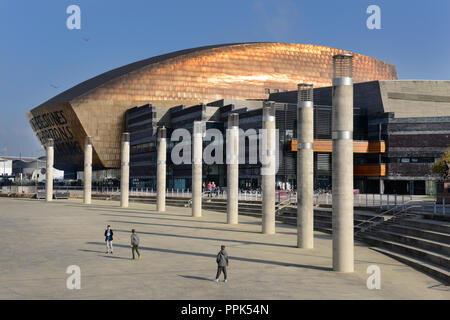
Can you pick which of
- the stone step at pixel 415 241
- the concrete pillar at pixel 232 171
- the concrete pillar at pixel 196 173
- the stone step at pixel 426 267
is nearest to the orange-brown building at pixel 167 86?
Answer: the concrete pillar at pixel 196 173

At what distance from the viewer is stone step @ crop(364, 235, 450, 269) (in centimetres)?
1989

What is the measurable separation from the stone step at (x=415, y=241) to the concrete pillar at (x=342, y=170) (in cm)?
379

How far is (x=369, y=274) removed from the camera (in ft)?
64.5

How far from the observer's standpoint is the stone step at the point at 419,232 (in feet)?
72.4

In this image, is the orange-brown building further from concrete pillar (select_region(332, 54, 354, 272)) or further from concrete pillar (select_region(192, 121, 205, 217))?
concrete pillar (select_region(332, 54, 354, 272))

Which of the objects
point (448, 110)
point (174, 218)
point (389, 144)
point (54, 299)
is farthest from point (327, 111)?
point (54, 299)

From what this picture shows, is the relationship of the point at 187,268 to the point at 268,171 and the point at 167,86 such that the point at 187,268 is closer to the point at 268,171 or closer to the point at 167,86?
the point at 268,171

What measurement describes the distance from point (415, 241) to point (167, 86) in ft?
299

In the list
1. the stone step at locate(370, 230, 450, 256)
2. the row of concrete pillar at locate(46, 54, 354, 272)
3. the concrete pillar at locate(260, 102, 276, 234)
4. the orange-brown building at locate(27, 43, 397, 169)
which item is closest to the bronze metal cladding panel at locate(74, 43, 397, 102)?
the orange-brown building at locate(27, 43, 397, 169)

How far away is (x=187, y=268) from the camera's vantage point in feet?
66.2

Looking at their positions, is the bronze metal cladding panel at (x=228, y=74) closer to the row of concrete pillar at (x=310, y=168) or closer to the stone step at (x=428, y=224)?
the row of concrete pillar at (x=310, y=168)

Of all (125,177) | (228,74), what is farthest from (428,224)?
(228,74)

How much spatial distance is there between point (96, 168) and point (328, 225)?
9437 cm

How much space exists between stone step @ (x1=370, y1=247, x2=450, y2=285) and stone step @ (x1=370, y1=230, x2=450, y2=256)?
0.78 m
